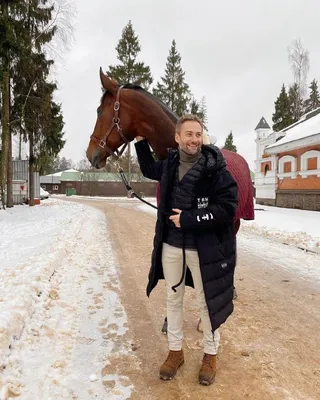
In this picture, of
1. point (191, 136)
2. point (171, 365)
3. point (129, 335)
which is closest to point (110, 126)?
point (191, 136)

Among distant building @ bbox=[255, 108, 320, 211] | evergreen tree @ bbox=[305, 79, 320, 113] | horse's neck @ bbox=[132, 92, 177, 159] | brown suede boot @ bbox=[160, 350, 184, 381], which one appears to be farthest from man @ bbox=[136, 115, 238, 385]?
evergreen tree @ bbox=[305, 79, 320, 113]

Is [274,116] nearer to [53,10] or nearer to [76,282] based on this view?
[53,10]

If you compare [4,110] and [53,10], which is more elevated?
[53,10]

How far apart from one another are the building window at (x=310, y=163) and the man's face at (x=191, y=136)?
1793 cm

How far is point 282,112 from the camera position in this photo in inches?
1480

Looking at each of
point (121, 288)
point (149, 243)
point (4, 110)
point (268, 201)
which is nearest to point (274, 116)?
point (268, 201)

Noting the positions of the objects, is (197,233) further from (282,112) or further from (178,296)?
(282,112)

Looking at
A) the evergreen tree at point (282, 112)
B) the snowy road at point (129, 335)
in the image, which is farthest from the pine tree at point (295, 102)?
the snowy road at point (129, 335)

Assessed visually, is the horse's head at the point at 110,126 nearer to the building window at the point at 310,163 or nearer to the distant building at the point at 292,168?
the distant building at the point at 292,168

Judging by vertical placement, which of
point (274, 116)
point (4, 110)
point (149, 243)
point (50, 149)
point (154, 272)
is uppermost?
point (274, 116)

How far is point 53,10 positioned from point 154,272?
19740mm

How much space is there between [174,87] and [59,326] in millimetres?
38149

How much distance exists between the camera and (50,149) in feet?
68.7

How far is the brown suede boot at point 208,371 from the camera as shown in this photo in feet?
8.34
